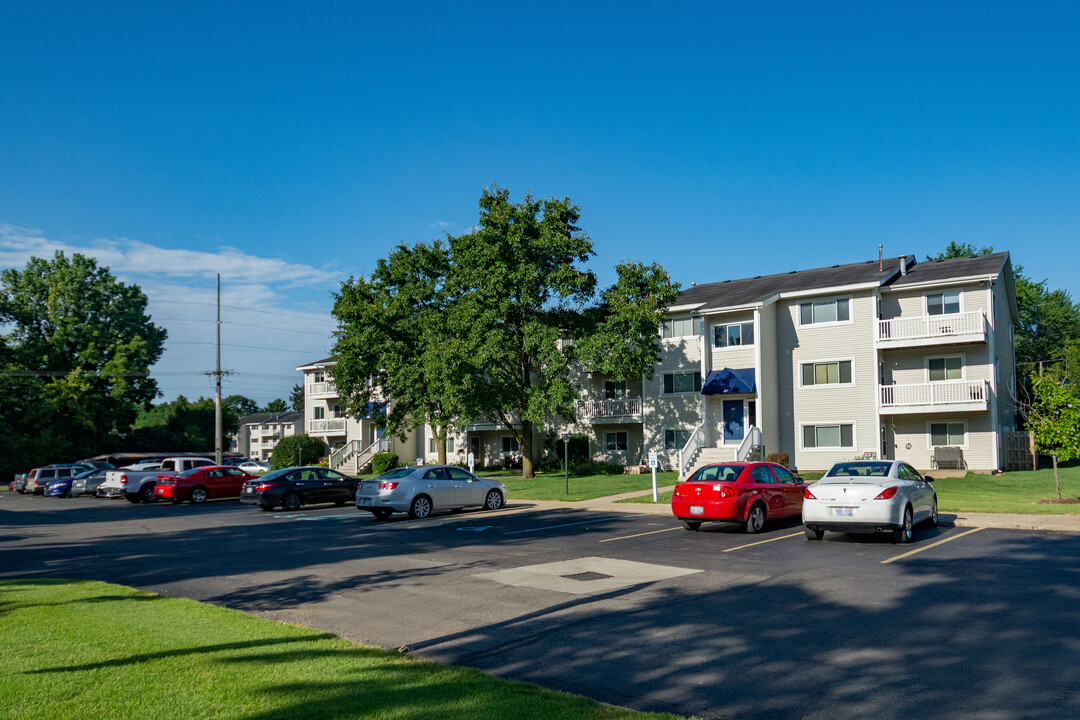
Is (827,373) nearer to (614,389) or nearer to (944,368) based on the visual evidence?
(944,368)

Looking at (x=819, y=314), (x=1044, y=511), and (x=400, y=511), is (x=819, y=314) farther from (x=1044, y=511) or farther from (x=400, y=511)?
(x=400, y=511)

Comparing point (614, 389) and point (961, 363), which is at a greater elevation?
point (961, 363)

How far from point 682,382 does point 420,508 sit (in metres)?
21.0

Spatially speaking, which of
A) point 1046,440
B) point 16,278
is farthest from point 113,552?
point 16,278

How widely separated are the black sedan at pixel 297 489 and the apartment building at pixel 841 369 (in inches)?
564

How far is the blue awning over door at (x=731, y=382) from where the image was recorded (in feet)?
117

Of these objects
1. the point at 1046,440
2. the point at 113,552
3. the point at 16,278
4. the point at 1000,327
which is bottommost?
the point at 113,552

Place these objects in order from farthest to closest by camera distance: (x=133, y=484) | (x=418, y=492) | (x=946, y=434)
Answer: (x=946, y=434) → (x=133, y=484) → (x=418, y=492)

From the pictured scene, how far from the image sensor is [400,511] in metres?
21.2

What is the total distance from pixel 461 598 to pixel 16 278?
223ft

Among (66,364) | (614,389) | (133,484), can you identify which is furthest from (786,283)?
(66,364)

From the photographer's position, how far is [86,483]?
3731 centimetres

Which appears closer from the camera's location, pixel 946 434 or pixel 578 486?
pixel 578 486

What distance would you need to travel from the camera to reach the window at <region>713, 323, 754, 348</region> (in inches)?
1447
